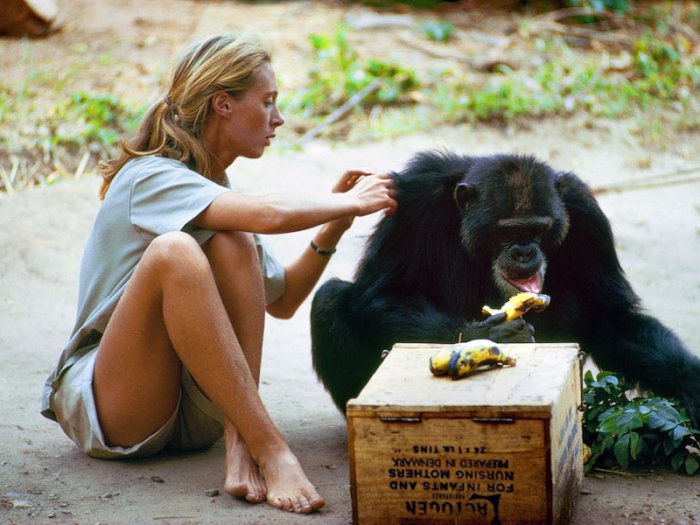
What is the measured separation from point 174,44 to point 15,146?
279 centimetres

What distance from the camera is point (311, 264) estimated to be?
4328mm

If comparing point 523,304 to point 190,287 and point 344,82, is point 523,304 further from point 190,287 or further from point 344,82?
point 344,82

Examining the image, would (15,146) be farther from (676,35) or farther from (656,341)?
(676,35)

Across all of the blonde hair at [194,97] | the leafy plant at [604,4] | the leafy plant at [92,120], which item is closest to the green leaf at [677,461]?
the blonde hair at [194,97]

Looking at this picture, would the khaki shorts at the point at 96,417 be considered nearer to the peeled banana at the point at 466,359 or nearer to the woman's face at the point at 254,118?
the woman's face at the point at 254,118

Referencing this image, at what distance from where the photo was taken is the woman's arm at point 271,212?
3.46 meters

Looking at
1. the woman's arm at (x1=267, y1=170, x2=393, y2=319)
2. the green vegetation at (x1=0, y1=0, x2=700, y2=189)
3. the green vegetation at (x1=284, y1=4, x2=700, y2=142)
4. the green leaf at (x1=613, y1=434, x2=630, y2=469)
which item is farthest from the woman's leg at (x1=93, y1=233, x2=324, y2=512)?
the green vegetation at (x1=284, y1=4, x2=700, y2=142)

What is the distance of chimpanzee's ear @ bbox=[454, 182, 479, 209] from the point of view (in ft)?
13.8

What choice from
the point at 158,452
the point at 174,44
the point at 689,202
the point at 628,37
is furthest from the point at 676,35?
the point at 158,452

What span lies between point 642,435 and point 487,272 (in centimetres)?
98

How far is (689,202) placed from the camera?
8.02 metres

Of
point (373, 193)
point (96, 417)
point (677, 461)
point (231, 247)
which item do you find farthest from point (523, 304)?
point (96, 417)

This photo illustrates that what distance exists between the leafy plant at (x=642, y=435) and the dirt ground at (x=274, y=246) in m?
0.09

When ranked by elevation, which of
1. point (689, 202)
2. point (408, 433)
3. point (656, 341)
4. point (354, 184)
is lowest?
point (689, 202)
